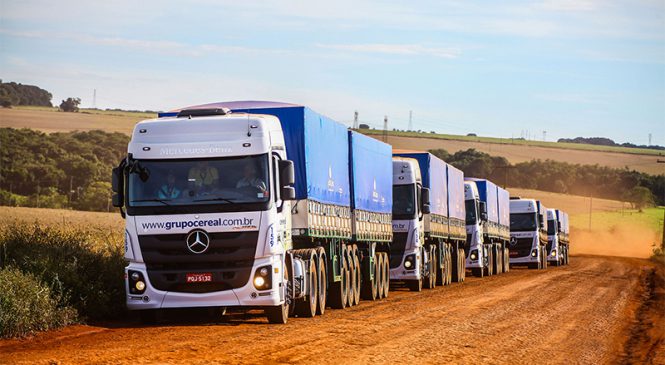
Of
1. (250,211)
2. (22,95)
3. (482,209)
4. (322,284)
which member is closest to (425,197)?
(322,284)

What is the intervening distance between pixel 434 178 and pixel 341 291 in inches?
461

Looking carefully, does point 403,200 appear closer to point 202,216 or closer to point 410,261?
point 410,261

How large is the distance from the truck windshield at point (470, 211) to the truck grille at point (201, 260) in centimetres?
2708

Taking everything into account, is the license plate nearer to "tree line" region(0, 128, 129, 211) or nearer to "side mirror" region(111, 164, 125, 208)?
"side mirror" region(111, 164, 125, 208)

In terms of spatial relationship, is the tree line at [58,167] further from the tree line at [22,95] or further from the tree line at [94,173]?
the tree line at [22,95]

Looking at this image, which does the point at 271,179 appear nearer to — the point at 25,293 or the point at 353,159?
the point at 25,293

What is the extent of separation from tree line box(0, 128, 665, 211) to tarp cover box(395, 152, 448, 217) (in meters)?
43.6

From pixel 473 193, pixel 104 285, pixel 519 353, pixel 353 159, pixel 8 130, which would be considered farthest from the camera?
pixel 8 130

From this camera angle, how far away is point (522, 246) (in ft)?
185

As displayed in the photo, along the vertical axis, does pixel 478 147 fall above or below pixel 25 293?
above

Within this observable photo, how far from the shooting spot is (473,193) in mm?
44156

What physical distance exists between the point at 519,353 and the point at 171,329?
5281 millimetres

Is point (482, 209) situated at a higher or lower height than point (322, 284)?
higher

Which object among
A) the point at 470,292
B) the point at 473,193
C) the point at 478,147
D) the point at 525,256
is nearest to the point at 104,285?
the point at 470,292
